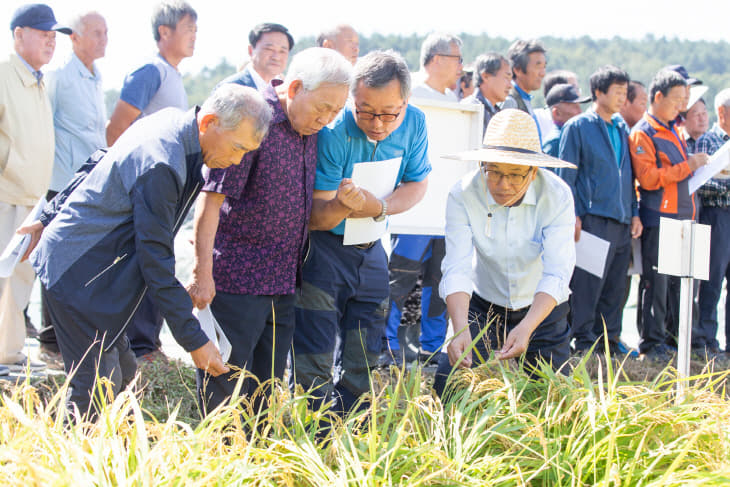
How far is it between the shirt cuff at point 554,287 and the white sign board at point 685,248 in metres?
0.43

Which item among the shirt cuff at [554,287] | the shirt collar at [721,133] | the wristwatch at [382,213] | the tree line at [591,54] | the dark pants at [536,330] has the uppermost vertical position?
the tree line at [591,54]

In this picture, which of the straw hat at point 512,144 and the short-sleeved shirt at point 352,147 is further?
the short-sleeved shirt at point 352,147

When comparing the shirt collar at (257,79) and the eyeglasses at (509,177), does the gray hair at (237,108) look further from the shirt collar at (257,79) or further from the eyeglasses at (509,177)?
the shirt collar at (257,79)

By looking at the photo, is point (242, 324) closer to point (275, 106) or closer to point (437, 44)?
point (275, 106)

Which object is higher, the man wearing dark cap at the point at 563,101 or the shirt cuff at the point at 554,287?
the man wearing dark cap at the point at 563,101

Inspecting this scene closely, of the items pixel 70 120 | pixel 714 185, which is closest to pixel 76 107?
pixel 70 120

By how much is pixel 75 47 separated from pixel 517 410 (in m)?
4.04

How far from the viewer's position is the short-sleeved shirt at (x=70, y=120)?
15.6 feet

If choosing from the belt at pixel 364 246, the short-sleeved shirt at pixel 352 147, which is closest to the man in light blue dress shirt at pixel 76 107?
the short-sleeved shirt at pixel 352 147

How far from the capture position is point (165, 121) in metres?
2.57

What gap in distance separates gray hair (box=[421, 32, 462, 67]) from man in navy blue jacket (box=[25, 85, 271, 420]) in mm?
2884

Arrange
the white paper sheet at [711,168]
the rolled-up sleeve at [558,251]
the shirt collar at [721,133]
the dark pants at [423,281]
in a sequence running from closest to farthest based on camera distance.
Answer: the rolled-up sleeve at [558,251] < the dark pants at [423,281] < the white paper sheet at [711,168] < the shirt collar at [721,133]

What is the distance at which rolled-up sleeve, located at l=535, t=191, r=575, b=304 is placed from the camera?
294 centimetres

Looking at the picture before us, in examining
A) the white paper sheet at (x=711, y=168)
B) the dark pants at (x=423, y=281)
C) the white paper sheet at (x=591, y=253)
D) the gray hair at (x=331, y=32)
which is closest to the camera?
the white paper sheet at (x=591, y=253)
